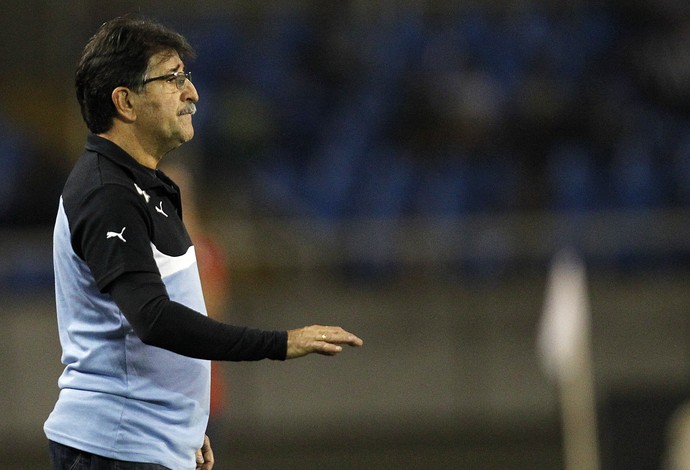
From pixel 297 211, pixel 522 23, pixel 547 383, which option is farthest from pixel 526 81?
pixel 547 383

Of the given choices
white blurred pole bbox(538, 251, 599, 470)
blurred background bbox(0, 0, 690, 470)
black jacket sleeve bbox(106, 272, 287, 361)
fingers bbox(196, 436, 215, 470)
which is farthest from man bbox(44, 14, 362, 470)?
white blurred pole bbox(538, 251, 599, 470)

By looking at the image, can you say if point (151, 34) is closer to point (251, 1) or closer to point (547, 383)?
point (547, 383)

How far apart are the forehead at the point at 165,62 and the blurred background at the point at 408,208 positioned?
125 inches

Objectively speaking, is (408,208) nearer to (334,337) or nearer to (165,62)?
(165,62)

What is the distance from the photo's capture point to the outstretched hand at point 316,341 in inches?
117

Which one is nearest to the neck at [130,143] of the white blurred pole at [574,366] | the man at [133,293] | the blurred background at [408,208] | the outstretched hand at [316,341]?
the man at [133,293]

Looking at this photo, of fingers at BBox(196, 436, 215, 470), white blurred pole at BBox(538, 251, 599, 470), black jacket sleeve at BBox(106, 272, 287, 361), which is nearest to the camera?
black jacket sleeve at BBox(106, 272, 287, 361)

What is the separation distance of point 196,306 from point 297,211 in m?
7.79

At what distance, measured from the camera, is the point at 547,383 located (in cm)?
960

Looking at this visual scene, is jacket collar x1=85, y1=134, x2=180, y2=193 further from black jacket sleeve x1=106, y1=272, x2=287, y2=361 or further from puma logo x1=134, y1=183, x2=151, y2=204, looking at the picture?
black jacket sleeve x1=106, y1=272, x2=287, y2=361

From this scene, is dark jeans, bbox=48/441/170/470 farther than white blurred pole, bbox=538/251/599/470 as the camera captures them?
No

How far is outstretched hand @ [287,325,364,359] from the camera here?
2.98 metres

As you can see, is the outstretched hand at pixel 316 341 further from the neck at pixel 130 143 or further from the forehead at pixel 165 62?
the forehead at pixel 165 62

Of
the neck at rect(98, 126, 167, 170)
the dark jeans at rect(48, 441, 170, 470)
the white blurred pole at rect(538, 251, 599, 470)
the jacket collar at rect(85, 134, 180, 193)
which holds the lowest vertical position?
the dark jeans at rect(48, 441, 170, 470)
